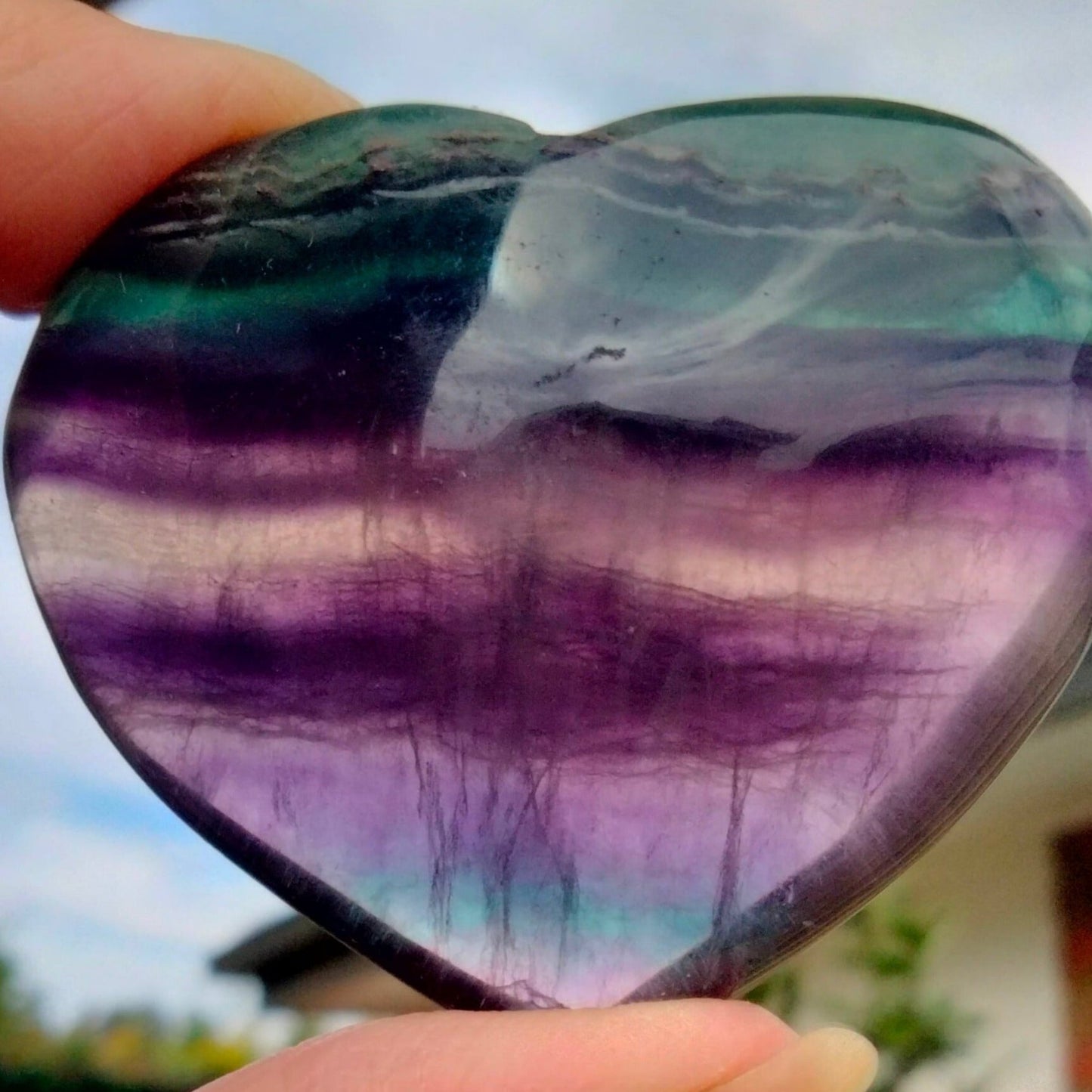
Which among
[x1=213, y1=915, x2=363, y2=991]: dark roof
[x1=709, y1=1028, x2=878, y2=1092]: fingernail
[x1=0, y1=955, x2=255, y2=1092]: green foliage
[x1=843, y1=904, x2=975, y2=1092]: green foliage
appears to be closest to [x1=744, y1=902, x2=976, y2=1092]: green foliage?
[x1=843, y1=904, x2=975, y2=1092]: green foliage

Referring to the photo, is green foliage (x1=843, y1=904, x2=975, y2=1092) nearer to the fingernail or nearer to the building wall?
the building wall

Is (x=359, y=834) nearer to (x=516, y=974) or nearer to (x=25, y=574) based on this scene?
(x=516, y=974)

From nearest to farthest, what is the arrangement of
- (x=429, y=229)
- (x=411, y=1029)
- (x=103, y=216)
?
(x=411, y=1029) → (x=429, y=229) → (x=103, y=216)

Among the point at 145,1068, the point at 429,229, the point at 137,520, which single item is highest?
the point at 429,229

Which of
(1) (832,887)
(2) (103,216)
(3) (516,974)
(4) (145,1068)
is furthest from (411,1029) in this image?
(4) (145,1068)

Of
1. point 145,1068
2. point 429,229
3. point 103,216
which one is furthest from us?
point 145,1068

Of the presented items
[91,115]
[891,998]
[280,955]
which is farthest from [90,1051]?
[91,115]

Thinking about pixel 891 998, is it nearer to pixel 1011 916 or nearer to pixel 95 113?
pixel 1011 916

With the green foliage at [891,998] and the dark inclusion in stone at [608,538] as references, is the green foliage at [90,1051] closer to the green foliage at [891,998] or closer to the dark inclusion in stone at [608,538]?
the green foliage at [891,998]
